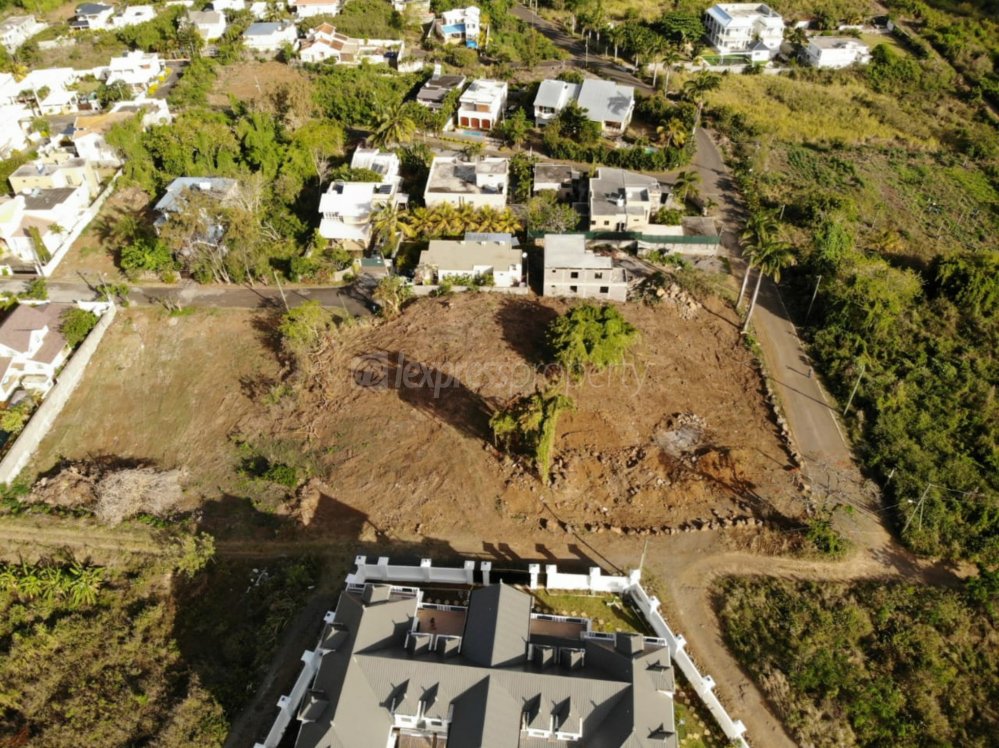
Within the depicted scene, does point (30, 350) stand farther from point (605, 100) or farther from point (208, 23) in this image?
point (208, 23)

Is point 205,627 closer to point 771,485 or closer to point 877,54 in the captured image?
point 771,485

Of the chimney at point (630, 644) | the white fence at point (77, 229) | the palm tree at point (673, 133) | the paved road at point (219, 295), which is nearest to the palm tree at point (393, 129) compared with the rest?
the paved road at point (219, 295)

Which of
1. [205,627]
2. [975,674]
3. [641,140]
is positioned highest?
[641,140]

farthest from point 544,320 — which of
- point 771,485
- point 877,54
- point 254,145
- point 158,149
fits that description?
point 877,54

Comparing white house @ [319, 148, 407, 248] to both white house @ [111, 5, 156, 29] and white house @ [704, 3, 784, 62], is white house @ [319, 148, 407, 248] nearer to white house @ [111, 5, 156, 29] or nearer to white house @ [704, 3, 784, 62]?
white house @ [704, 3, 784, 62]

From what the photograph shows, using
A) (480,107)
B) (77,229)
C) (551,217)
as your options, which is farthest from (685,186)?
(77,229)

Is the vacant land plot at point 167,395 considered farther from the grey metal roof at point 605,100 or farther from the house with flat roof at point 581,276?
the grey metal roof at point 605,100
